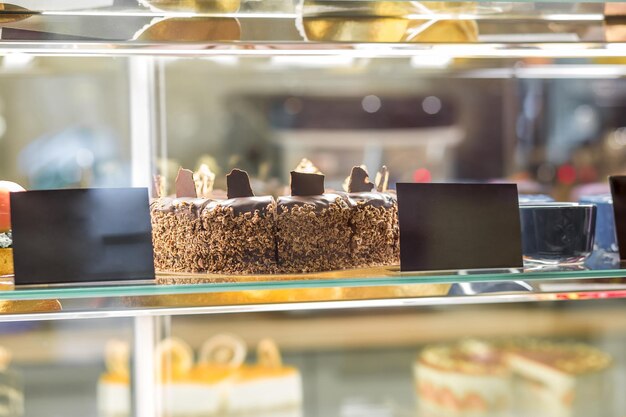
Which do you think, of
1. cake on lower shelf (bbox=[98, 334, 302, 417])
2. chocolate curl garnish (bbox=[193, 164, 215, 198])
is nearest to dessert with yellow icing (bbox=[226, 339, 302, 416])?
cake on lower shelf (bbox=[98, 334, 302, 417])

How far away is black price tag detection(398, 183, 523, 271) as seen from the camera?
94 centimetres

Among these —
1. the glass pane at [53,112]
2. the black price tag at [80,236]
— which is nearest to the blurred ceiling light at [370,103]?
the glass pane at [53,112]

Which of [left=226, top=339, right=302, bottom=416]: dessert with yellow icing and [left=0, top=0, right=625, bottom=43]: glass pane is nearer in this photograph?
[left=0, top=0, right=625, bottom=43]: glass pane

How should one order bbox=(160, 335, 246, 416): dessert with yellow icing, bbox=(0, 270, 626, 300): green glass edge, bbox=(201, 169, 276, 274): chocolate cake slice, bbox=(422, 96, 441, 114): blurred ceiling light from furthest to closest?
1. bbox=(422, 96, 441, 114): blurred ceiling light
2. bbox=(160, 335, 246, 416): dessert with yellow icing
3. bbox=(201, 169, 276, 274): chocolate cake slice
4. bbox=(0, 270, 626, 300): green glass edge

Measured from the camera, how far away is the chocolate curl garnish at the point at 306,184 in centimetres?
100

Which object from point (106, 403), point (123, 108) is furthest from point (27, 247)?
point (123, 108)

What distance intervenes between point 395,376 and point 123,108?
1.77 metres

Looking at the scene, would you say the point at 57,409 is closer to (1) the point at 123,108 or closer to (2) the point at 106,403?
(2) the point at 106,403

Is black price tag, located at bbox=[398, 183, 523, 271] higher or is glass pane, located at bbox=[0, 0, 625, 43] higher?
glass pane, located at bbox=[0, 0, 625, 43]

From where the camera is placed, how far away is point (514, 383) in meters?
2.17

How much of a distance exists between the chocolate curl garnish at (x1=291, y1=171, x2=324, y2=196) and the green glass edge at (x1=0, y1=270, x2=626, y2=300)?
0.51 ft

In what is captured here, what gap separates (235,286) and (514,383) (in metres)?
Result: 1.55

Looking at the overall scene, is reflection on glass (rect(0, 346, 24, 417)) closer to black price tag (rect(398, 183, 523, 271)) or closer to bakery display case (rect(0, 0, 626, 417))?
bakery display case (rect(0, 0, 626, 417))

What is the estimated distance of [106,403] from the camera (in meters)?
1.89
